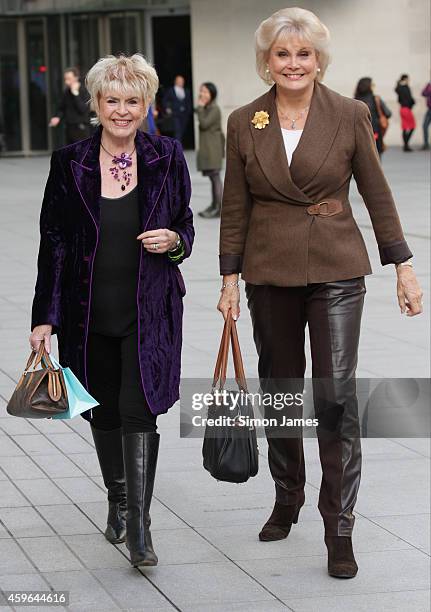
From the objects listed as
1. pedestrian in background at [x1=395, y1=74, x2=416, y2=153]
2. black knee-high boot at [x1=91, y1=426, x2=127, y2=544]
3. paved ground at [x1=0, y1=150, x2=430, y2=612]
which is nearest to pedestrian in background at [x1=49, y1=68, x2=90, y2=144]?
pedestrian in background at [x1=395, y1=74, x2=416, y2=153]

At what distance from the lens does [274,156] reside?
191 inches

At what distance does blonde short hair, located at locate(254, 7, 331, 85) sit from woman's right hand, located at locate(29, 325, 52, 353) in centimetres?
126

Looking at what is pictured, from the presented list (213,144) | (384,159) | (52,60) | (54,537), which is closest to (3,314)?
(54,537)

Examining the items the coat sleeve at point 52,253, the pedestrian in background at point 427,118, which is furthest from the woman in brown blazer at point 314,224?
the pedestrian in background at point 427,118

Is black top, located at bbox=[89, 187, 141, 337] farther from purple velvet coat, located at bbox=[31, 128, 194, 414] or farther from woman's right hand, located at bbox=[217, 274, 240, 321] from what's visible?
woman's right hand, located at bbox=[217, 274, 240, 321]

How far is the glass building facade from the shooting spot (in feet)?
108

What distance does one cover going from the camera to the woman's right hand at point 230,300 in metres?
4.95

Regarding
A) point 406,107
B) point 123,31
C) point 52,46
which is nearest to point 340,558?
point 406,107

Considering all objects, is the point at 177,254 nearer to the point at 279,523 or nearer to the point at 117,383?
the point at 117,383

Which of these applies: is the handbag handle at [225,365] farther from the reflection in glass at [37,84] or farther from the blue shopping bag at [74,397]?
the reflection in glass at [37,84]

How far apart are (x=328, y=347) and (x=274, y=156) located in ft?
2.32

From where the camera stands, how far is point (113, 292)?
4852 mm

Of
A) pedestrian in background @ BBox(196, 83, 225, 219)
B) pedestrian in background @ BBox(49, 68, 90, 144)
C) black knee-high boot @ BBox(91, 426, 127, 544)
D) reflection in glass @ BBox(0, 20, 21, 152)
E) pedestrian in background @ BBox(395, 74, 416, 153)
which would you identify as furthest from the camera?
reflection in glass @ BBox(0, 20, 21, 152)

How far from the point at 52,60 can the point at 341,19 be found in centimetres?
710
